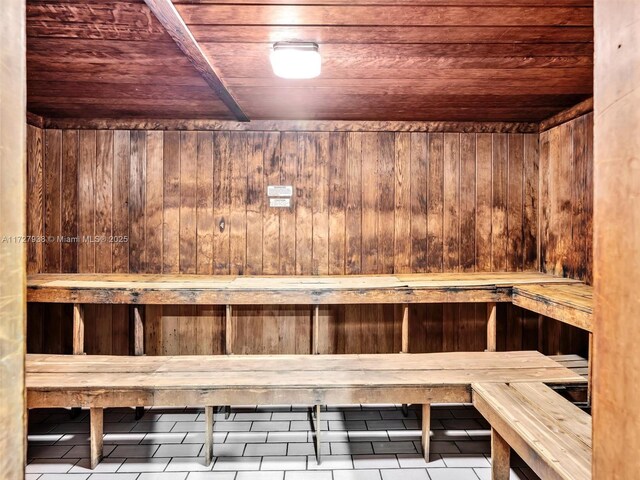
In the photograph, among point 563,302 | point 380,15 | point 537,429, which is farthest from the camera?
point 563,302

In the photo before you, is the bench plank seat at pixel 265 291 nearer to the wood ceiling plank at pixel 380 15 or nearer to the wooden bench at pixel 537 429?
the wooden bench at pixel 537 429

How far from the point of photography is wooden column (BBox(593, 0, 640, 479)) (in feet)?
2.30

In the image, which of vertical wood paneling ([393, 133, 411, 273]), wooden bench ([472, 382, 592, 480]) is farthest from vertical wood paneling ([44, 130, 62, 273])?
wooden bench ([472, 382, 592, 480])

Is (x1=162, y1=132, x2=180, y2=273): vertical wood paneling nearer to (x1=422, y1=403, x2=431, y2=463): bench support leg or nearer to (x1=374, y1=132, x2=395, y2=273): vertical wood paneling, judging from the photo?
(x1=374, y1=132, x2=395, y2=273): vertical wood paneling

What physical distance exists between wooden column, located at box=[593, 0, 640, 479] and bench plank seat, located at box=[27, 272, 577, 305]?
91.6 inches

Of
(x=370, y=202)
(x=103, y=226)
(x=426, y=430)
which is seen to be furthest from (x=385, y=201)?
(x=103, y=226)

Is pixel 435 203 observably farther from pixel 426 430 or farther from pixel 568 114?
pixel 426 430

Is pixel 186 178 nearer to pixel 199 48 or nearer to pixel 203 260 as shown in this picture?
pixel 203 260

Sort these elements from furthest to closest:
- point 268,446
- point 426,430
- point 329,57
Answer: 1. point 268,446
2. point 426,430
3. point 329,57

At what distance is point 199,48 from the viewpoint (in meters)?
2.13

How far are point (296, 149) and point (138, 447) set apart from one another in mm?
2662

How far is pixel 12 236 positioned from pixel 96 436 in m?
2.45

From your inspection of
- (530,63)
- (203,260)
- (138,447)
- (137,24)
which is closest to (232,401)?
(138,447)

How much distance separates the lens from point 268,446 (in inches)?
111
